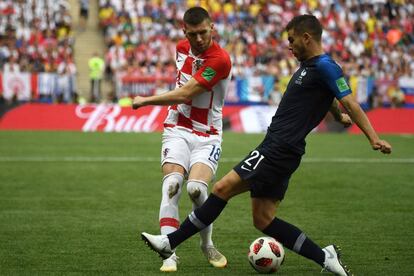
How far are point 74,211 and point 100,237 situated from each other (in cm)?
212

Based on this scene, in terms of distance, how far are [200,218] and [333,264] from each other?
1.19 metres

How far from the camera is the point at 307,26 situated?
7.36 metres

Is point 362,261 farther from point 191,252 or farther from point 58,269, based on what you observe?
point 58,269

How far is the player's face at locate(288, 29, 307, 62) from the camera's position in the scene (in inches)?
291

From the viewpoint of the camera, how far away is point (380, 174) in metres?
16.7

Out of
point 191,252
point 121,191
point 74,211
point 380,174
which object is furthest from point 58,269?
point 380,174

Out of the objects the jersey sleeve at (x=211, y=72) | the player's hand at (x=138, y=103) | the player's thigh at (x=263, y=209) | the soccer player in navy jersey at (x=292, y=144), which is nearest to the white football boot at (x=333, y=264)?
the soccer player in navy jersey at (x=292, y=144)

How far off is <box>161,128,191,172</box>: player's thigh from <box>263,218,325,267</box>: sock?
3.92ft

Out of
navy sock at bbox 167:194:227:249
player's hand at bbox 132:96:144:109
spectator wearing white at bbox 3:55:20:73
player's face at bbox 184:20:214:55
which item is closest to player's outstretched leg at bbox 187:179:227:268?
navy sock at bbox 167:194:227:249

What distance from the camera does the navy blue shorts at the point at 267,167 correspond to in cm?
745

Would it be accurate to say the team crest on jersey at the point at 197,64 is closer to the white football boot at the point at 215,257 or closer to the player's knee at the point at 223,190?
the player's knee at the point at 223,190

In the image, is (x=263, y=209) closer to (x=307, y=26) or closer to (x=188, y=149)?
(x=188, y=149)

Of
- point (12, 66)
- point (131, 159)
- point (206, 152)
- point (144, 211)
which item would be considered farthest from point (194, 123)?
point (12, 66)

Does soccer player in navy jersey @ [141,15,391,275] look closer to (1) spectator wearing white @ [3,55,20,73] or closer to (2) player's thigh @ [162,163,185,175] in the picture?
(2) player's thigh @ [162,163,185,175]
